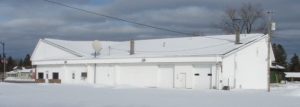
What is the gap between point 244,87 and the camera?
49.6 meters

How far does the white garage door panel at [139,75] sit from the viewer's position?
51931 millimetres

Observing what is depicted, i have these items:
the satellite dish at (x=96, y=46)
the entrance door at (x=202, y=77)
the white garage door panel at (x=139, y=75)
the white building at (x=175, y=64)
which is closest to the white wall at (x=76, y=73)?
the white building at (x=175, y=64)

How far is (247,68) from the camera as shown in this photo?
165 feet

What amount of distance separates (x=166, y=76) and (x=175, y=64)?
70.4 inches

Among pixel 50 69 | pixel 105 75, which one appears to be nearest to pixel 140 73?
pixel 105 75

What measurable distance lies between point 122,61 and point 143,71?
305 centimetres

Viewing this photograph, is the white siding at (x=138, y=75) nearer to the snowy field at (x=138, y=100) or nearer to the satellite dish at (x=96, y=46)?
the satellite dish at (x=96, y=46)

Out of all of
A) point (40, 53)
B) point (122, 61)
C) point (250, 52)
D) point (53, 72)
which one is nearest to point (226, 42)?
point (250, 52)

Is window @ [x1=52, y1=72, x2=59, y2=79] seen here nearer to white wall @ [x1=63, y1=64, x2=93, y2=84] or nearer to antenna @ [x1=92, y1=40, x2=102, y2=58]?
white wall @ [x1=63, y1=64, x2=93, y2=84]

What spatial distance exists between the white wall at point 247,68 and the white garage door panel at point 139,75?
789cm

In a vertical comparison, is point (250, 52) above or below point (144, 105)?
above

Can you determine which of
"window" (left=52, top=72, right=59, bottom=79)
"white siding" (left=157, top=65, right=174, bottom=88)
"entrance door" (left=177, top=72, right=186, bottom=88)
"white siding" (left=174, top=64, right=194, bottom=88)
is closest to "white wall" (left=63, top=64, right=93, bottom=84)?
"window" (left=52, top=72, right=59, bottom=79)

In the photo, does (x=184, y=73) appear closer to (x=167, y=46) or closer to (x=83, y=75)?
(x=167, y=46)

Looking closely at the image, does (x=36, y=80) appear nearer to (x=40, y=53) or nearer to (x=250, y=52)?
(x=40, y=53)
